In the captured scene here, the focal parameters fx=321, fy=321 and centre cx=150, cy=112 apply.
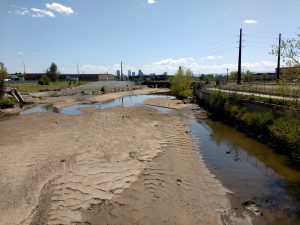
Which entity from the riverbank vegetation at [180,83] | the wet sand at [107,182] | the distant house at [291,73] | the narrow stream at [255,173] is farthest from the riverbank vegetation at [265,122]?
the riverbank vegetation at [180,83]

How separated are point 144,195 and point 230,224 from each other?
399cm

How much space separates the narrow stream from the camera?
13.8 metres

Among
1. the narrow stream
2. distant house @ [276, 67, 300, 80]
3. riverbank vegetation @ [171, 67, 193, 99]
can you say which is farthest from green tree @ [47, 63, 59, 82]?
distant house @ [276, 67, 300, 80]

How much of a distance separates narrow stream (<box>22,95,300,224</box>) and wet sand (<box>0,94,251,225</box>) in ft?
3.13

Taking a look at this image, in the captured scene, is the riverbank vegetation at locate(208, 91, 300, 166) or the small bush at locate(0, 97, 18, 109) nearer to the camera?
the riverbank vegetation at locate(208, 91, 300, 166)

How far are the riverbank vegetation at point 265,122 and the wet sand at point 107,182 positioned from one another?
4.85 meters

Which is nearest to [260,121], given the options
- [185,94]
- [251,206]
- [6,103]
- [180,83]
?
[251,206]

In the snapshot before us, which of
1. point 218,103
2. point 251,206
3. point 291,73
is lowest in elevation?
point 251,206

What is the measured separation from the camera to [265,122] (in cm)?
2648

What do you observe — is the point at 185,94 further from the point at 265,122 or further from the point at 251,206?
the point at 251,206

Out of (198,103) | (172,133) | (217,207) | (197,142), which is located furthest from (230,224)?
(198,103)

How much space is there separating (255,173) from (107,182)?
8758mm

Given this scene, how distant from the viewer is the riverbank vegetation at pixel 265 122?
16986 mm

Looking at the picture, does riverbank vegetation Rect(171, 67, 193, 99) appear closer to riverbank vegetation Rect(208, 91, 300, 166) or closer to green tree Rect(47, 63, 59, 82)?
riverbank vegetation Rect(208, 91, 300, 166)
